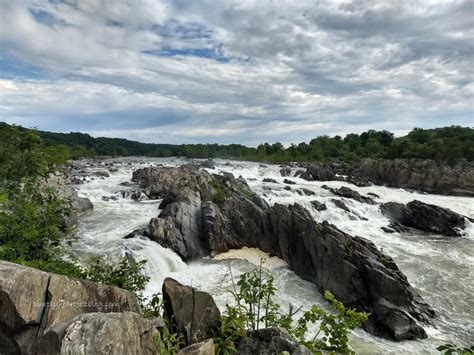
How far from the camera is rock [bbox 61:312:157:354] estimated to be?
381 cm

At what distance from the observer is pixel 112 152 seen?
153 meters

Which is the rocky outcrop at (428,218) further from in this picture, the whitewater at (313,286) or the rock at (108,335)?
the rock at (108,335)

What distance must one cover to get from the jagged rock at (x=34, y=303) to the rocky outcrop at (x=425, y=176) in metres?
54.0

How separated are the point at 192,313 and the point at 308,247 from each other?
1366 cm

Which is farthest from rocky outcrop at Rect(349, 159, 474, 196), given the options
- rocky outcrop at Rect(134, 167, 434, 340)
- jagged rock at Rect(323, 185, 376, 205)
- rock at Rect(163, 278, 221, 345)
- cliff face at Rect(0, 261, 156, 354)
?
cliff face at Rect(0, 261, 156, 354)

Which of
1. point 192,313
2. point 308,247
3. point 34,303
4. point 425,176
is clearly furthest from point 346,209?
point 34,303

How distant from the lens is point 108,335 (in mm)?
4016

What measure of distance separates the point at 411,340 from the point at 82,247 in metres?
17.1

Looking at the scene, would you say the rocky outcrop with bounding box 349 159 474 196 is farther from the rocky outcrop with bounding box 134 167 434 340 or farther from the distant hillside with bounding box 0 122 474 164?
the rocky outcrop with bounding box 134 167 434 340

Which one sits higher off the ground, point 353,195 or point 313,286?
point 353,195

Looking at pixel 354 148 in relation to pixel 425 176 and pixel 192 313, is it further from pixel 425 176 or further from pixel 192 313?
pixel 192 313

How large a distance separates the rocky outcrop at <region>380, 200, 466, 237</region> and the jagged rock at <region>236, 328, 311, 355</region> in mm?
26614

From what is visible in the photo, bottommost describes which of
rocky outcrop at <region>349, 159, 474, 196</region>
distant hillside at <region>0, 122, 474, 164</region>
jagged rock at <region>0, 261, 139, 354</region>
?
rocky outcrop at <region>349, 159, 474, 196</region>

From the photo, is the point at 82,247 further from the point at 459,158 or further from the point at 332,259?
the point at 459,158
